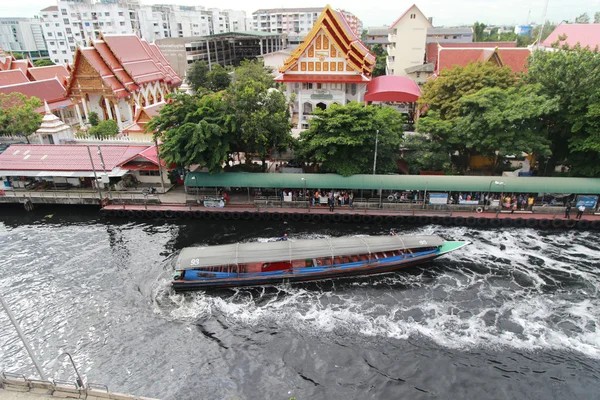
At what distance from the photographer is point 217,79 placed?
70.2 metres

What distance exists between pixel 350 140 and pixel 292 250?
44.4 ft

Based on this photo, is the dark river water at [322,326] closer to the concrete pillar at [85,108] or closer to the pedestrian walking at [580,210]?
the pedestrian walking at [580,210]

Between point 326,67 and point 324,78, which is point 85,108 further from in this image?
point 326,67

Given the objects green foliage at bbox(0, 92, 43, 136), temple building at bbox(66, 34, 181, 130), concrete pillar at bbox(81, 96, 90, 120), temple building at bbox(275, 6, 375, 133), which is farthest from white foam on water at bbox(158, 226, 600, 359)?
concrete pillar at bbox(81, 96, 90, 120)

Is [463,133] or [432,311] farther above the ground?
[463,133]

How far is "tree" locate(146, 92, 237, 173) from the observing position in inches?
1367

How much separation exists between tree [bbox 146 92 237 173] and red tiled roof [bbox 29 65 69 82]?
42392 millimetres

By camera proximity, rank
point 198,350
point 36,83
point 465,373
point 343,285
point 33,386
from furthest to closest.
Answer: point 36,83, point 343,285, point 198,350, point 465,373, point 33,386

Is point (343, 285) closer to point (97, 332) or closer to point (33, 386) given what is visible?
point (97, 332)

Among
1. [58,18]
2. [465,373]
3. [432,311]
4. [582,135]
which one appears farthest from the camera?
[58,18]

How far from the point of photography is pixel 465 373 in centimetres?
2042

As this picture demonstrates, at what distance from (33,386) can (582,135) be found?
45.0 m

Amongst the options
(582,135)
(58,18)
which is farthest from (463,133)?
(58,18)

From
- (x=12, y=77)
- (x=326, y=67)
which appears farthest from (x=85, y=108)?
(x=326, y=67)
